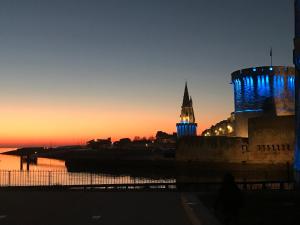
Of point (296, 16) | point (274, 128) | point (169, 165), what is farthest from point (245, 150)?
point (296, 16)

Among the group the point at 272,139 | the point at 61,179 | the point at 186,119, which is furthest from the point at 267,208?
the point at 186,119

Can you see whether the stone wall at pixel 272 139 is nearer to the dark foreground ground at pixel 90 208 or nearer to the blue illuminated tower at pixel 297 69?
the blue illuminated tower at pixel 297 69

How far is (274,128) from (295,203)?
3951 cm

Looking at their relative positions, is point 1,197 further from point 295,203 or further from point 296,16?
point 296,16

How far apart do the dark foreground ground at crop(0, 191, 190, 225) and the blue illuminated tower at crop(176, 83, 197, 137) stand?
94.0 m

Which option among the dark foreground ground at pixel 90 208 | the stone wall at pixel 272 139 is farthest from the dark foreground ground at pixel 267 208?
the stone wall at pixel 272 139

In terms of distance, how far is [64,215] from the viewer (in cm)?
1300

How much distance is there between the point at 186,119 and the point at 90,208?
335 ft

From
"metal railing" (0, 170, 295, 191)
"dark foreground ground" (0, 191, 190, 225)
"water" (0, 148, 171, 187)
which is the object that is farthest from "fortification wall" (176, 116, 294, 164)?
"dark foreground ground" (0, 191, 190, 225)

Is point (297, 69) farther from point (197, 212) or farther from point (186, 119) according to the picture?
point (186, 119)

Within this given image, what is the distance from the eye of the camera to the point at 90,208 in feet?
47.3

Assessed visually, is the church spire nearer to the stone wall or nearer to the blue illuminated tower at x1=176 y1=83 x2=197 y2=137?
the blue illuminated tower at x1=176 y1=83 x2=197 y2=137

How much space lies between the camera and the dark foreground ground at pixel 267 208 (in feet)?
40.6

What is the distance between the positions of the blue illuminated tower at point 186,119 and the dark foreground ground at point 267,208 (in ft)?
307
